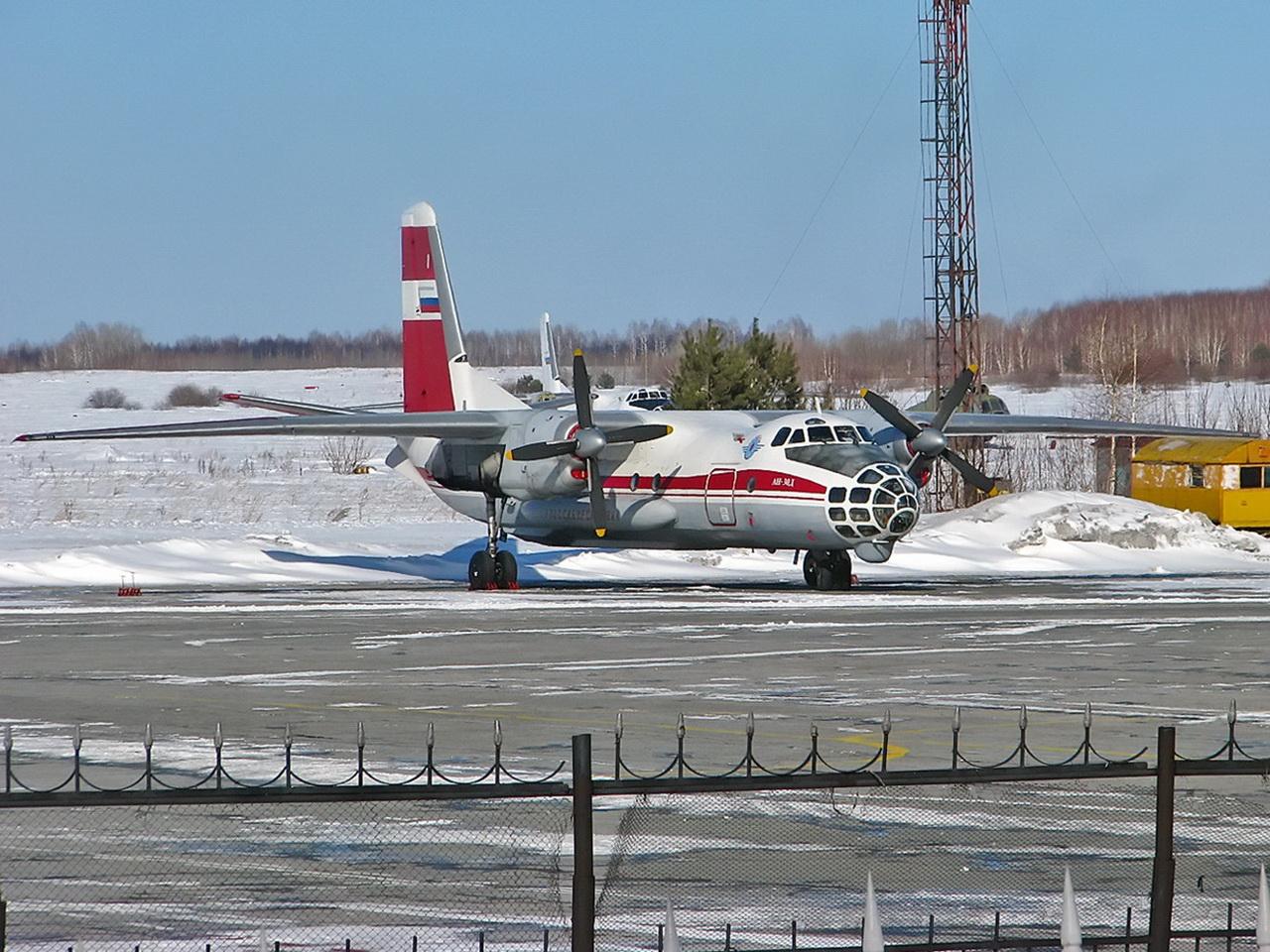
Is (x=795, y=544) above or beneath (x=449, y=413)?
beneath

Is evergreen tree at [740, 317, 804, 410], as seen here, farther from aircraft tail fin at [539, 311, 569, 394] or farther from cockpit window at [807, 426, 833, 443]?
cockpit window at [807, 426, 833, 443]

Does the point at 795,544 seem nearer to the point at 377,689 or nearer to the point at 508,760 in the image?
the point at 377,689

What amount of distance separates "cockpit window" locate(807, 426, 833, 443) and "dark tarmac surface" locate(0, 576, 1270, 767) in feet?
8.44

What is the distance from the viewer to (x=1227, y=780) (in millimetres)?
11070

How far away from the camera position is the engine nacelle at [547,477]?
103 ft

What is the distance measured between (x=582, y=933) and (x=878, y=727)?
27.2 ft

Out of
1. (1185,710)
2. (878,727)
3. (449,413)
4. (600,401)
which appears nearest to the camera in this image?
(878,727)

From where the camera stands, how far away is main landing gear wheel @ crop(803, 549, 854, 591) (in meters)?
30.8

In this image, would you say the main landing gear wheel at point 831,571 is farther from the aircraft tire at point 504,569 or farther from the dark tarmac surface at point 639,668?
the aircraft tire at point 504,569

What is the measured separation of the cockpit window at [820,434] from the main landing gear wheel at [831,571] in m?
2.18

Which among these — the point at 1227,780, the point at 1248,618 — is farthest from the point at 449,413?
the point at 1227,780

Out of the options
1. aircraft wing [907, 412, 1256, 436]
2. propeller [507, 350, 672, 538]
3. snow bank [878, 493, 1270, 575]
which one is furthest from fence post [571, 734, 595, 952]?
snow bank [878, 493, 1270, 575]

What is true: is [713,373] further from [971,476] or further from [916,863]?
[916,863]

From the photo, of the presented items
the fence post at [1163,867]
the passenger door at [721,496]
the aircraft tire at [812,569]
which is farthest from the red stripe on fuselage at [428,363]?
the fence post at [1163,867]
